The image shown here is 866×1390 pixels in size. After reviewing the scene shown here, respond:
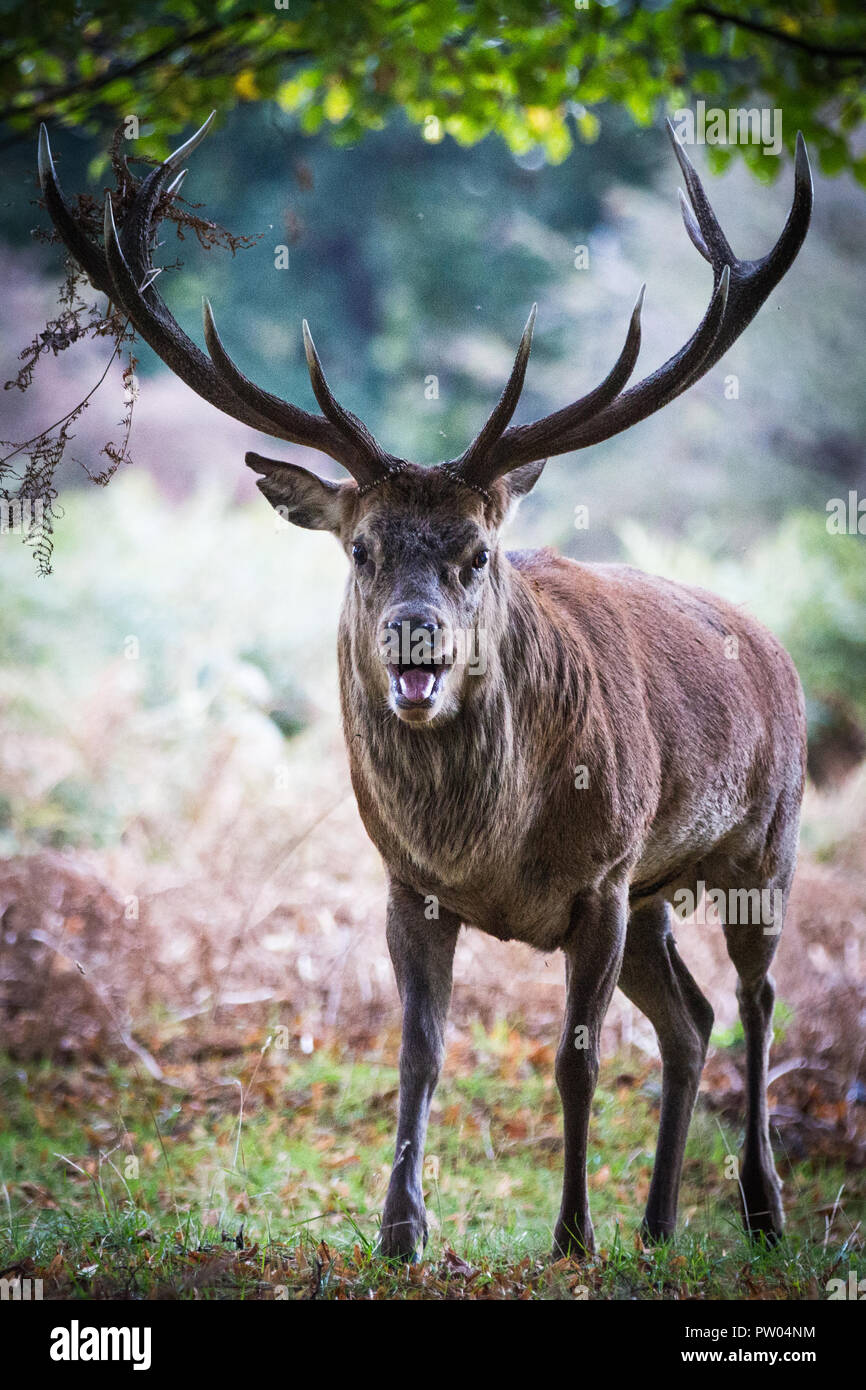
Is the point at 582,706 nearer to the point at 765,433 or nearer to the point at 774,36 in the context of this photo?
the point at 774,36

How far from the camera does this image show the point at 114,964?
659 centimetres

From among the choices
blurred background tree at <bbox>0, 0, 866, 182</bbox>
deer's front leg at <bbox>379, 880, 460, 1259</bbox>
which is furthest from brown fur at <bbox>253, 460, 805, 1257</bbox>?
blurred background tree at <bbox>0, 0, 866, 182</bbox>

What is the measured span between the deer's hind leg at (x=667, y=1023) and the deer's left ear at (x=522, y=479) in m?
1.64

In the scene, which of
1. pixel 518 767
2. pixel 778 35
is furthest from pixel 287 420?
pixel 778 35

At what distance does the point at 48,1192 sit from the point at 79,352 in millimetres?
8664

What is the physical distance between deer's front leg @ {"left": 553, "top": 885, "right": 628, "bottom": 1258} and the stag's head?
791mm

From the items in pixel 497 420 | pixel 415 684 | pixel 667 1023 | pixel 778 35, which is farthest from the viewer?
pixel 778 35

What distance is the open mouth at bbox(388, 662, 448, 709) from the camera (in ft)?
11.7

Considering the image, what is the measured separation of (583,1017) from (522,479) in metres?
1.64

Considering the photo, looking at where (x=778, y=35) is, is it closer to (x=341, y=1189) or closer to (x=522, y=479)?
(x=522, y=479)

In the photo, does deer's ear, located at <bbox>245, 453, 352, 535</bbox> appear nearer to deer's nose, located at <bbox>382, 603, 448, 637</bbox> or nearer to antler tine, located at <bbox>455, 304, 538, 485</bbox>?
antler tine, located at <bbox>455, 304, 538, 485</bbox>

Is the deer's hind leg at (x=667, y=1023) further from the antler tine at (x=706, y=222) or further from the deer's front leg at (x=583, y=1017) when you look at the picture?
the antler tine at (x=706, y=222)

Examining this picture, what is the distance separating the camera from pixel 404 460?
3984 millimetres

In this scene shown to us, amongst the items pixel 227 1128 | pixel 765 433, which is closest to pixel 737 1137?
pixel 227 1128
